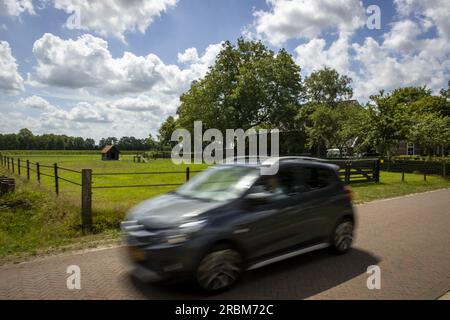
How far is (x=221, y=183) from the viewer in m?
5.30

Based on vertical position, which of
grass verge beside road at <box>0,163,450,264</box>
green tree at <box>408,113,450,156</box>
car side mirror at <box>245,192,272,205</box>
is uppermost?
green tree at <box>408,113,450,156</box>

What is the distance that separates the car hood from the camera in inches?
168

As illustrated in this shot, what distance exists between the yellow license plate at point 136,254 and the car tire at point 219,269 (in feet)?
2.43

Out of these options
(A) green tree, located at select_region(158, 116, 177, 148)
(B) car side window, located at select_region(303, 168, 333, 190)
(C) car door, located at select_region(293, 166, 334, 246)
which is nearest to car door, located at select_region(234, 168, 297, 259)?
(C) car door, located at select_region(293, 166, 334, 246)

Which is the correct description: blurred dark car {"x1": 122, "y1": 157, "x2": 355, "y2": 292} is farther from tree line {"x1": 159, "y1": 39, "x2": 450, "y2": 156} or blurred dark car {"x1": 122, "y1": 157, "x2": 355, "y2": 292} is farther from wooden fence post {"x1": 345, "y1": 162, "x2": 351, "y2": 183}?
tree line {"x1": 159, "y1": 39, "x2": 450, "y2": 156}

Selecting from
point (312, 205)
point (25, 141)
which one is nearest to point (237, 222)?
point (312, 205)

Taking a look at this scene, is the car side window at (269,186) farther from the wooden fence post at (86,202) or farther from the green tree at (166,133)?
the green tree at (166,133)

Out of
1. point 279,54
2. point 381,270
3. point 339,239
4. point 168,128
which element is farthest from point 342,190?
point 168,128

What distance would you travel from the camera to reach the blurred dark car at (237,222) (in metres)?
4.11

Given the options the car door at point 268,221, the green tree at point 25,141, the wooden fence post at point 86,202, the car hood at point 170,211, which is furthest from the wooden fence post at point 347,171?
the green tree at point 25,141

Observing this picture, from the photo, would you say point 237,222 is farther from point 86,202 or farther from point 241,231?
point 86,202

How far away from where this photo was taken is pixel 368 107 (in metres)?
27.0

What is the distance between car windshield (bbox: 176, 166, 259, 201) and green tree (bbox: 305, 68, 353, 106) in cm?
5334

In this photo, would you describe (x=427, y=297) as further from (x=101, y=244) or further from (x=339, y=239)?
(x=101, y=244)
